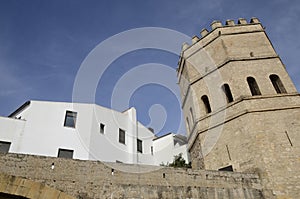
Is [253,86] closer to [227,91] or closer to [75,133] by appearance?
[227,91]

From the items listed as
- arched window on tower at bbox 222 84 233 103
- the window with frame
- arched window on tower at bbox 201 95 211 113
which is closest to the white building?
arched window on tower at bbox 201 95 211 113

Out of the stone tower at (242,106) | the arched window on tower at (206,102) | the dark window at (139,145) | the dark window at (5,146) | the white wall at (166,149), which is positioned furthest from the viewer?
the white wall at (166,149)

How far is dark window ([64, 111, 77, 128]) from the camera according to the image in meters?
17.3

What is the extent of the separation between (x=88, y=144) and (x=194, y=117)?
7.80m

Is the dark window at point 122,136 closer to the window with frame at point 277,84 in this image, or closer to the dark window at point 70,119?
the dark window at point 70,119

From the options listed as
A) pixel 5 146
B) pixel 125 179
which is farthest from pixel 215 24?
pixel 5 146

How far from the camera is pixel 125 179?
26.6ft

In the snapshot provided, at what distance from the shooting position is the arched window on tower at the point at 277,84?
11988 mm

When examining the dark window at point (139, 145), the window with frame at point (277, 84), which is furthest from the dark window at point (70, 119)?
the window with frame at point (277, 84)

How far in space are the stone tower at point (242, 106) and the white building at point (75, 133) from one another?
21.6 feet

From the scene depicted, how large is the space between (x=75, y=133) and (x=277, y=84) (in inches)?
506

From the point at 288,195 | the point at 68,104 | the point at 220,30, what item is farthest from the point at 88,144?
the point at 288,195

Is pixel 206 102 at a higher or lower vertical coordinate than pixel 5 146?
higher

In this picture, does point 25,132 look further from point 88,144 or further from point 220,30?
point 220,30
